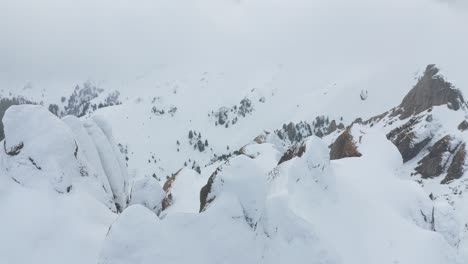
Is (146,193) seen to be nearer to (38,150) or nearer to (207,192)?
(38,150)

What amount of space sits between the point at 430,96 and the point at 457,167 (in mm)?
69854

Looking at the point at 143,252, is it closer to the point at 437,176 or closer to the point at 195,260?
the point at 195,260

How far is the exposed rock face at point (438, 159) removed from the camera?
93000mm

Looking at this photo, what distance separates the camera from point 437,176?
3627 inches

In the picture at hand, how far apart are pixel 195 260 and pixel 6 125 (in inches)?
848

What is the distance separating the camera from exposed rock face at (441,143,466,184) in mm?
86688

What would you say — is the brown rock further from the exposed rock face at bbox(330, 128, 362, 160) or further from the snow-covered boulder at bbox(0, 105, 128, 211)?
the exposed rock face at bbox(330, 128, 362, 160)

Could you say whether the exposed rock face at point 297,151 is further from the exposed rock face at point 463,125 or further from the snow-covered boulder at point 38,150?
the exposed rock face at point 463,125

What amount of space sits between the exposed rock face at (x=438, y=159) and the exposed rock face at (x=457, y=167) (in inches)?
104

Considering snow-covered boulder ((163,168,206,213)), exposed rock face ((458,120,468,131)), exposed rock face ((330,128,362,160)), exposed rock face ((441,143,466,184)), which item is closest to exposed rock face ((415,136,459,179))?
exposed rock face ((441,143,466,184))

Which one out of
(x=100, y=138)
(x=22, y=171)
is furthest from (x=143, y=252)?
(x=100, y=138)

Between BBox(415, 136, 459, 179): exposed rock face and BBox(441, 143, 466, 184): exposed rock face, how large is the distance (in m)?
2.64

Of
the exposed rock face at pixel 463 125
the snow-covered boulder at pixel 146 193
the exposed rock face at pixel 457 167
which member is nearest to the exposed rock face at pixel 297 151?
the snow-covered boulder at pixel 146 193

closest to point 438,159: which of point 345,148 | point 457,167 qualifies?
point 457,167
